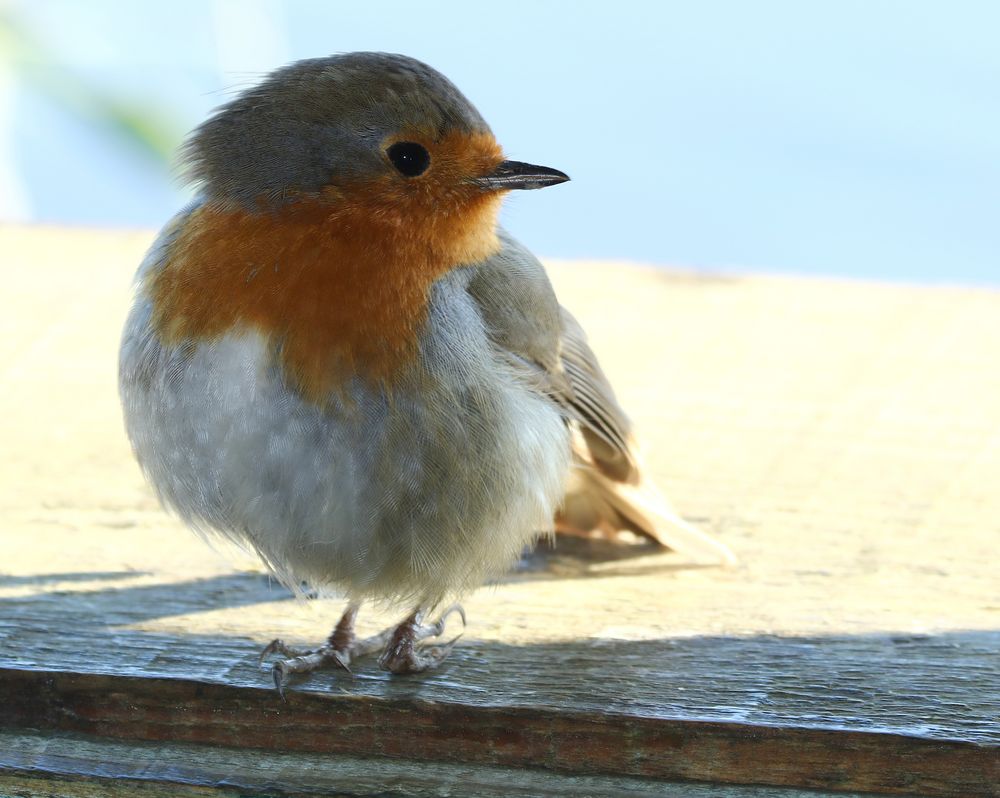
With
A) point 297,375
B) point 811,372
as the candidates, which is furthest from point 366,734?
point 811,372

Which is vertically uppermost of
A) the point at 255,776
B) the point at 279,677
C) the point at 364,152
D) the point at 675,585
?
the point at 364,152

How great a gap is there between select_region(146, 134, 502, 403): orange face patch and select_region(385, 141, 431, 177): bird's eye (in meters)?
0.01

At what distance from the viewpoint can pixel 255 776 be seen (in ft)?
7.02

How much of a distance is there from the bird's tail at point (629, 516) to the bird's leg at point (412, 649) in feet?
1.62

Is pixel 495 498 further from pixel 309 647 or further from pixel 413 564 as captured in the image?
pixel 309 647

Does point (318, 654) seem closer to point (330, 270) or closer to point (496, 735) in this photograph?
point (496, 735)

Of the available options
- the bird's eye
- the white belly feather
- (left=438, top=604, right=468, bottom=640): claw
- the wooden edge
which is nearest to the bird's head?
the bird's eye

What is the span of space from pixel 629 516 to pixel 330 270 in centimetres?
87

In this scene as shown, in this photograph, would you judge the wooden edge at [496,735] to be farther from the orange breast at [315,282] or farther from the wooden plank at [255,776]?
the orange breast at [315,282]

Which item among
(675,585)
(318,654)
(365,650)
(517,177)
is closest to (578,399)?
(675,585)

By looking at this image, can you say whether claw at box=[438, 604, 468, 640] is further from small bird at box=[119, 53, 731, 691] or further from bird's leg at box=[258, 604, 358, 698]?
bird's leg at box=[258, 604, 358, 698]

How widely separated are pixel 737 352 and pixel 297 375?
1722 mm

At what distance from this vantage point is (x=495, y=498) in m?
2.46

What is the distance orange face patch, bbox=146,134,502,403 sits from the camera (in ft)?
7.64
